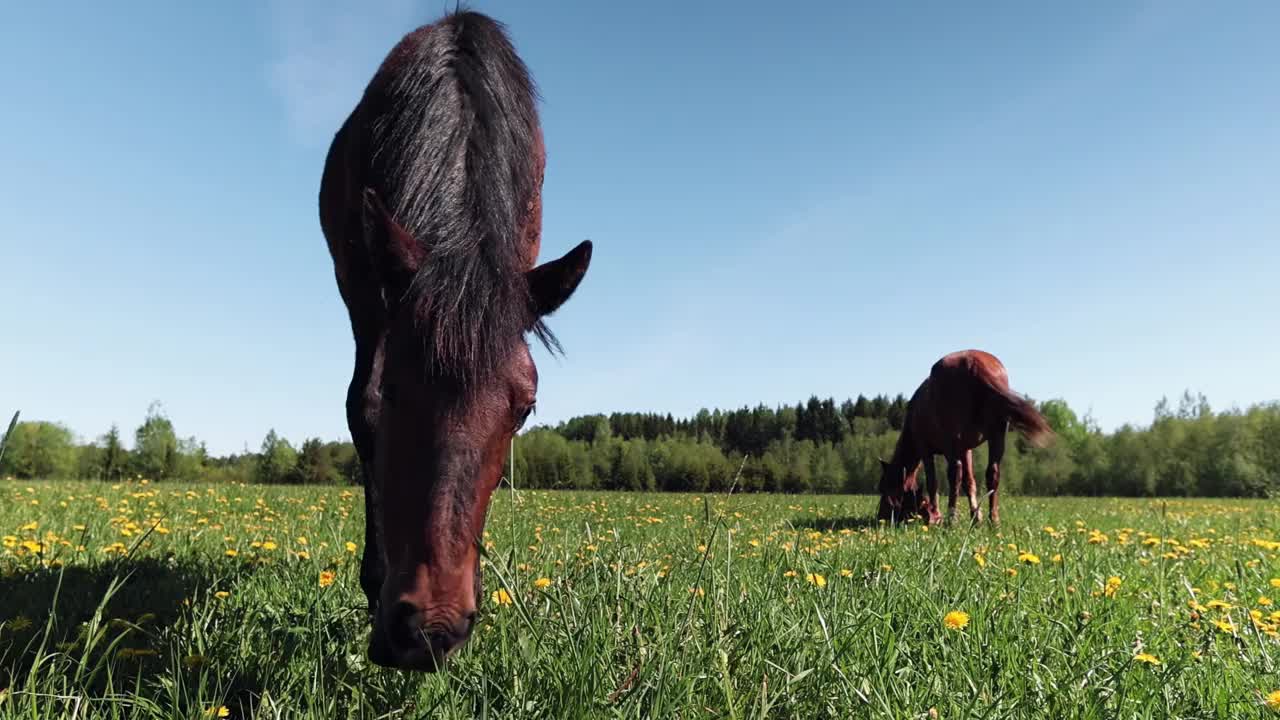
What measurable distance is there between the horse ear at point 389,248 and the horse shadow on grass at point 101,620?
1.21 meters

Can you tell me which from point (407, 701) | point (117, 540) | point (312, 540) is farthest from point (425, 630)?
point (117, 540)

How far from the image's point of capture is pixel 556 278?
2.71 meters

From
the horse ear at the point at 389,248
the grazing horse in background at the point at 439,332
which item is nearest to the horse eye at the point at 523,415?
the grazing horse in background at the point at 439,332

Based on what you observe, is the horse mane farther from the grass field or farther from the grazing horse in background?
the grass field

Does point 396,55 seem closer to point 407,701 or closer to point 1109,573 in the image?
point 407,701

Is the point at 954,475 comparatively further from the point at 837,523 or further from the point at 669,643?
the point at 669,643

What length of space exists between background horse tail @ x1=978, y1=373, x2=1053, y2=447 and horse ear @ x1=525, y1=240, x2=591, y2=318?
29.3ft

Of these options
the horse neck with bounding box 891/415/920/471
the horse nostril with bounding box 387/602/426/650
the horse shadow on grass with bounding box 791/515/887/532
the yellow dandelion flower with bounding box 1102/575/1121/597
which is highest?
the horse neck with bounding box 891/415/920/471

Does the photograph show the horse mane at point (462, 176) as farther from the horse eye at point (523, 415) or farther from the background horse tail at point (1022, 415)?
the background horse tail at point (1022, 415)

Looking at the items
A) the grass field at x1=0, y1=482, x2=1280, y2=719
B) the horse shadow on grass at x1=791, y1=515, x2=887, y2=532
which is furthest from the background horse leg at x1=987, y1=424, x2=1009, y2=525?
the grass field at x1=0, y1=482, x2=1280, y2=719

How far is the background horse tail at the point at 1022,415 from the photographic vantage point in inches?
380

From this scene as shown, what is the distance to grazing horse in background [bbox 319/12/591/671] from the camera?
203cm

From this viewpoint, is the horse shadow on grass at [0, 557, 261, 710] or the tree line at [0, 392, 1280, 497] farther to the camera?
the tree line at [0, 392, 1280, 497]

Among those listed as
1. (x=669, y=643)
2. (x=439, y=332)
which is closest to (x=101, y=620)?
(x=439, y=332)
